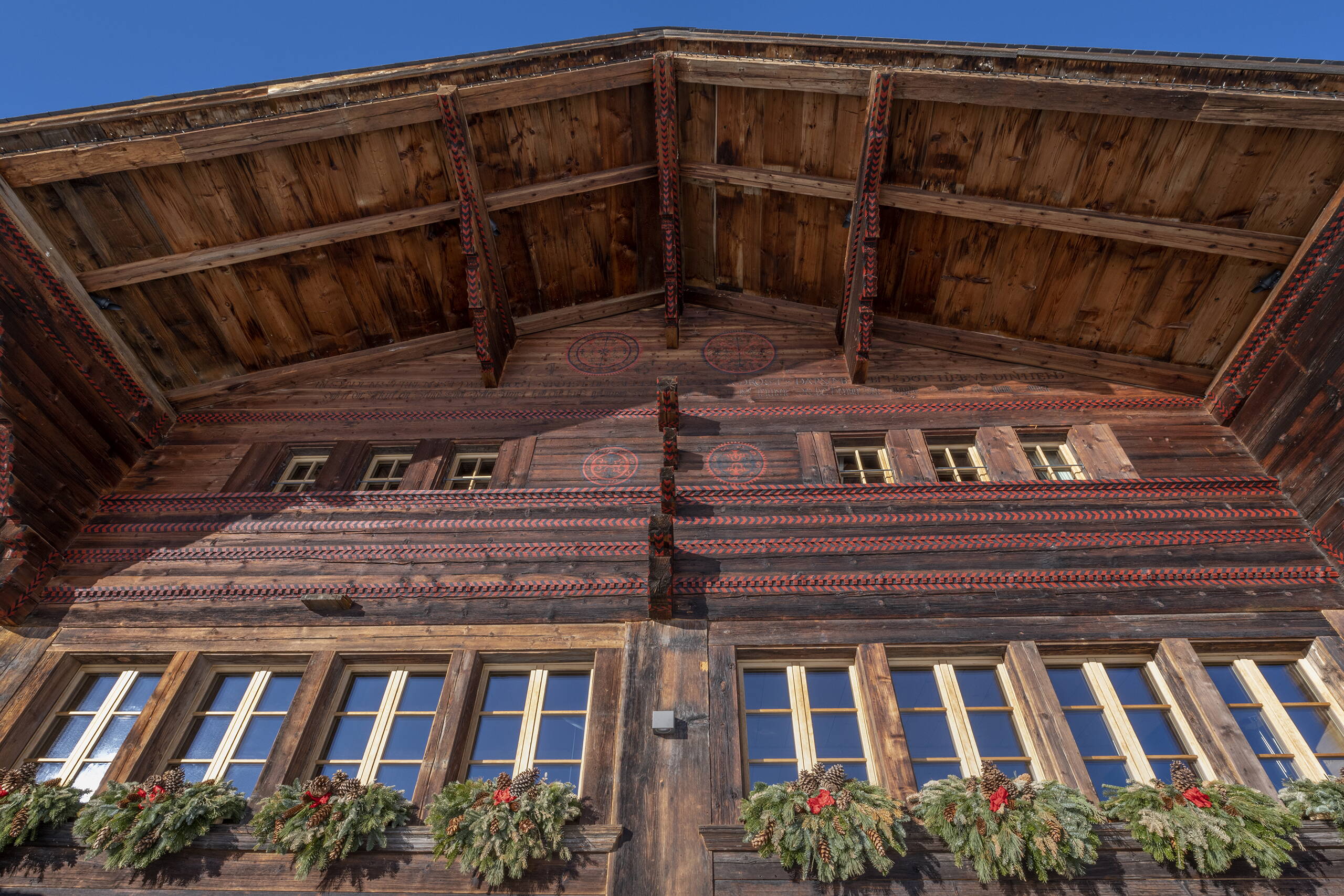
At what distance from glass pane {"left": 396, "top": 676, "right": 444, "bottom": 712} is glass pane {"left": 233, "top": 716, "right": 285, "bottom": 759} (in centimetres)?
101

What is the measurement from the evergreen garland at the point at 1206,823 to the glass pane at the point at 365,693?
606 cm

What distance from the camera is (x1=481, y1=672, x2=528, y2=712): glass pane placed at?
7.12m

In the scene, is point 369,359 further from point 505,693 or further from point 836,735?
point 836,735

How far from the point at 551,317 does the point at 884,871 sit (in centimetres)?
916

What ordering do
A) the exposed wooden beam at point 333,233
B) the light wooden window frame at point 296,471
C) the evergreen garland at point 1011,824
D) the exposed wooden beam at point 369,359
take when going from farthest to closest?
the exposed wooden beam at point 369,359
the exposed wooden beam at point 333,233
the light wooden window frame at point 296,471
the evergreen garland at point 1011,824

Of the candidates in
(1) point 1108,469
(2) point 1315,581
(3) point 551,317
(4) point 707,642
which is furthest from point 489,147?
(2) point 1315,581

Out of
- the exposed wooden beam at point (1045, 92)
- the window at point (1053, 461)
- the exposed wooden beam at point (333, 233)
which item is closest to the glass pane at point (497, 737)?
the window at point (1053, 461)

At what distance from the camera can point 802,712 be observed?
690cm

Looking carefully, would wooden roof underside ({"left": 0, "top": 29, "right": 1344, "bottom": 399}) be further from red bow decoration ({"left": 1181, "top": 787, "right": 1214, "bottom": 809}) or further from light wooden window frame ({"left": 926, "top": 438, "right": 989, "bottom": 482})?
red bow decoration ({"left": 1181, "top": 787, "right": 1214, "bottom": 809})

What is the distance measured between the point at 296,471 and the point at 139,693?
332 centimetres

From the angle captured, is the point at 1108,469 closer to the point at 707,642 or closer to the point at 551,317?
the point at 707,642

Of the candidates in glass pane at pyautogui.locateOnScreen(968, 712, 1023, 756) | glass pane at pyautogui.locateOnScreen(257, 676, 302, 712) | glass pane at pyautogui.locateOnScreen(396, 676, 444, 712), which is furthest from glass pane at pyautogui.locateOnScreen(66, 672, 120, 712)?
glass pane at pyautogui.locateOnScreen(968, 712, 1023, 756)

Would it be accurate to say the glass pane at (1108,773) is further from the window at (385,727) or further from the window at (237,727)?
the window at (237,727)

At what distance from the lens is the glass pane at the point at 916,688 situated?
276 inches
